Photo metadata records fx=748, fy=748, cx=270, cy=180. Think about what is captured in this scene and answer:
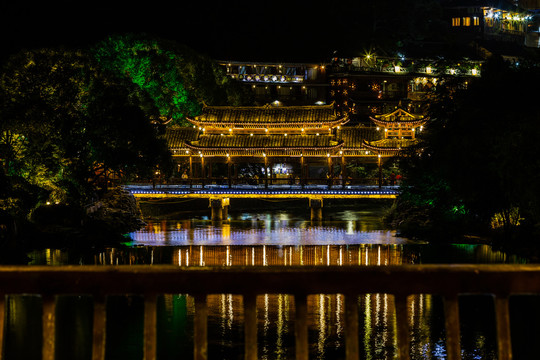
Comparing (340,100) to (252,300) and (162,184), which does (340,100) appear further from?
(252,300)

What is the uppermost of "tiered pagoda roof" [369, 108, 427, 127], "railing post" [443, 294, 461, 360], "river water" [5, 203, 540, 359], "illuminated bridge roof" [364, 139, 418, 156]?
"tiered pagoda roof" [369, 108, 427, 127]

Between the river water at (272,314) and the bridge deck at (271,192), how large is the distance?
10134mm

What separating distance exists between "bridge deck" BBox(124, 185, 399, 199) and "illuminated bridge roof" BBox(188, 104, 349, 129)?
4.99 metres

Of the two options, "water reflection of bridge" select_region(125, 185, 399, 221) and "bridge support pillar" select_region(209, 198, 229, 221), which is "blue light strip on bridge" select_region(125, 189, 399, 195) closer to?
"water reflection of bridge" select_region(125, 185, 399, 221)

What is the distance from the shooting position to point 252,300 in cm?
566

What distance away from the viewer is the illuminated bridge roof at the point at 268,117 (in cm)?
4997

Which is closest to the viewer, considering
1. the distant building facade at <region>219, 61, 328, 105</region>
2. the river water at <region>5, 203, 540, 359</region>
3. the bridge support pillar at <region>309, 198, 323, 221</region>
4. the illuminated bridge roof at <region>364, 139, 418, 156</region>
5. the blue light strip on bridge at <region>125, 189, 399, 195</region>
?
the river water at <region>5, 203, 540, 359</region>

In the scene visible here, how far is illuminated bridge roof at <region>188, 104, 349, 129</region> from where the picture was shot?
1967 inches

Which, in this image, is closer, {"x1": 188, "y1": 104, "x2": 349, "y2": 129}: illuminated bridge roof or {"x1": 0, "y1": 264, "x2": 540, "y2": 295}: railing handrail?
{"x1": 0, "y1": 264, "x2": 540, "y2": 295}: railing handrail

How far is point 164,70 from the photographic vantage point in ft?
166

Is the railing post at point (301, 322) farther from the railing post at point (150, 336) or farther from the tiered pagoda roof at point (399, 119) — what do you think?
the tiered pagoda roof at point (399, 119)

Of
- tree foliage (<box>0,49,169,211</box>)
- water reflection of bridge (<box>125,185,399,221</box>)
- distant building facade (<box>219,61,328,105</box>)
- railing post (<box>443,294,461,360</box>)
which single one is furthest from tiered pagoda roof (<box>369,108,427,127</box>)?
railing post (<box>443,294,461,360</box>)

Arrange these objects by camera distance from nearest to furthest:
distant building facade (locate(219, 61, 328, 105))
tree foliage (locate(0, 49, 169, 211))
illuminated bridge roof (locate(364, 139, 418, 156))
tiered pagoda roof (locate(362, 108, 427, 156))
→ 1. tree foliage (locate(0, 49, 169, 211))
2. illuminated bridge roof (locate(364, 139, 418, 156))
3. tiered pagoda roof (locate(362, 108, 427, 156))
4. distant building facade (locate(219, 61, 328, 105))

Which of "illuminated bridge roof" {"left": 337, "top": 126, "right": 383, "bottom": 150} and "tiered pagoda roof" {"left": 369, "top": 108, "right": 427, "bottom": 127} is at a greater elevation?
"tiered pagoda roof" {"left": 369, "top": 108, "right": 427, "bottom": 127}
